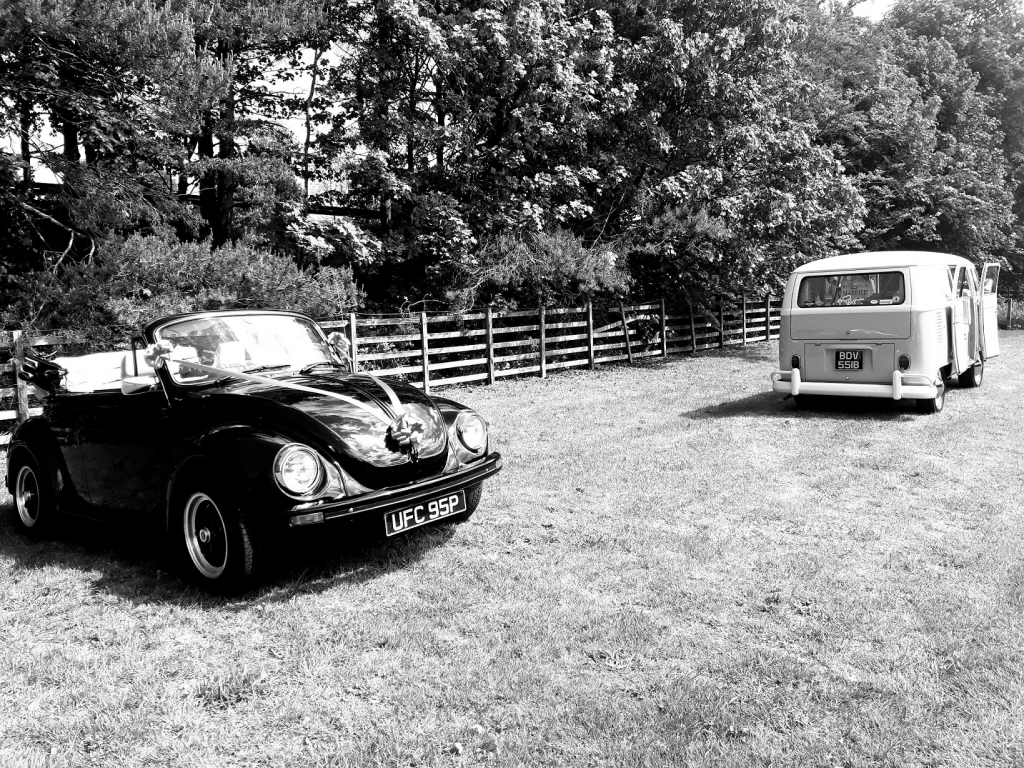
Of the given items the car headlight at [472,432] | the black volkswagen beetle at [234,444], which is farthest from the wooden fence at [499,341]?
the car headlight at [472,432]

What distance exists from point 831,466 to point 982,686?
441 cm

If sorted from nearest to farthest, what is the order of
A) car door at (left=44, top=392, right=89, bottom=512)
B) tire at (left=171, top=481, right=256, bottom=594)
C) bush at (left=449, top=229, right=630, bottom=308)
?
tire at (left=171, top=481, right=256, bottom=594) → car door at (left=44, top=392, right=89, bottom=512) → bush at (left=449, top=229, right=630, bottom=308)

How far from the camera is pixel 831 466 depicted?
7.28 m

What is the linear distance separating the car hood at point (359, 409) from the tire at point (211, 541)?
669mm

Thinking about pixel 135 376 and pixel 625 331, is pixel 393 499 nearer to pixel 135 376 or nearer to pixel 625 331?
pixel 135 376

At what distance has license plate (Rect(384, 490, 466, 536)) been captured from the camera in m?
4.33

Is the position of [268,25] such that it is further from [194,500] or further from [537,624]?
[537,624]

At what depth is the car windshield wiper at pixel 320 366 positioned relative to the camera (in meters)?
5.25

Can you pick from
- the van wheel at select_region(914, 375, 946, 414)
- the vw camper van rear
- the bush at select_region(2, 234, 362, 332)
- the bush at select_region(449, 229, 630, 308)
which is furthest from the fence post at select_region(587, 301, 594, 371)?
the bush at select_region(2, 234, 362, 332)

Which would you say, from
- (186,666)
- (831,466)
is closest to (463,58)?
(831,466)

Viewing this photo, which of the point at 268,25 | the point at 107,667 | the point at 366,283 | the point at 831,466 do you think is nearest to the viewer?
the point at 107,667

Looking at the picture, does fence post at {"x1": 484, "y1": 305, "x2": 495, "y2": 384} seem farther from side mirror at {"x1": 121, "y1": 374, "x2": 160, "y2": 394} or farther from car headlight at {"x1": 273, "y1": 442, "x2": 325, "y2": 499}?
car headlight at {"x1": 273, "y1": 442, "x2": 325, "y2": 499}

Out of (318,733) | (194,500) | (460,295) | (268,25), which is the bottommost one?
(318,733)

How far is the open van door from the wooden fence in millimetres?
7948
